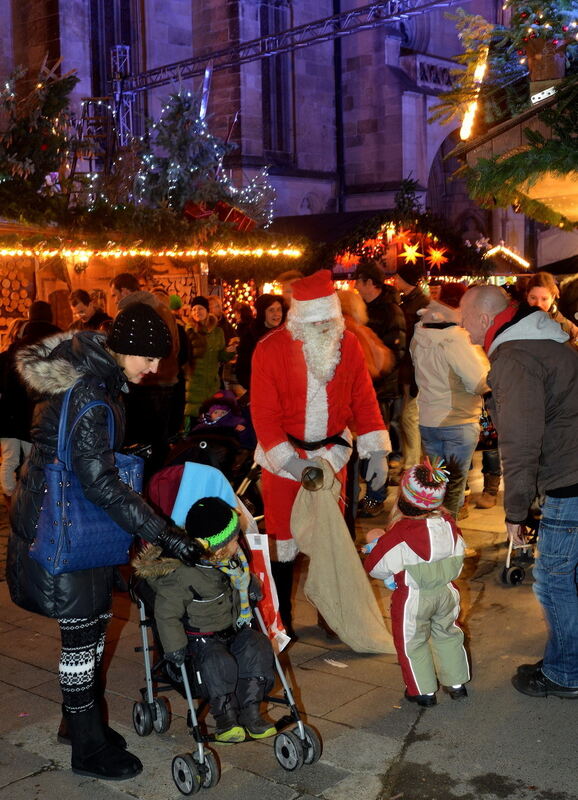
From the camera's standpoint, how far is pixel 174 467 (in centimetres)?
441

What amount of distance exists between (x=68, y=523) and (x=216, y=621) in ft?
2.49

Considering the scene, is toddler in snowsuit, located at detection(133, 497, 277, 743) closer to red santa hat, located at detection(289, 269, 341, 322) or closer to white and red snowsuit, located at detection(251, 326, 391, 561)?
white and red snowsuit, located at detection(251, 326, 391, 561)

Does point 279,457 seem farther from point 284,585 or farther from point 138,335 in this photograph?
point 138,335

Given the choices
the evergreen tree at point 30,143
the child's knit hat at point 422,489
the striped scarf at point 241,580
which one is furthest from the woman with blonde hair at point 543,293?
the evergreen tree at point 30,143

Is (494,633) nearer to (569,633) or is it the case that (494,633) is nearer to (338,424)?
(569,633)

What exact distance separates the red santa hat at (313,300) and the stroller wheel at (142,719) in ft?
7.38

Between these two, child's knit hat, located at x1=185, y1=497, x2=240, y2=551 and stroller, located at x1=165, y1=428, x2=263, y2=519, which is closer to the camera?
child's knit hat, located at x1=185, y1=497, x2=240, y2=551

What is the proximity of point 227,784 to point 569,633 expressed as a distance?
1.81m

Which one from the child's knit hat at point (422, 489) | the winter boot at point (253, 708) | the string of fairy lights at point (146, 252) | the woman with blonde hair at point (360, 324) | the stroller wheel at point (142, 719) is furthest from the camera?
the string of fairy lights at point (146, 252)

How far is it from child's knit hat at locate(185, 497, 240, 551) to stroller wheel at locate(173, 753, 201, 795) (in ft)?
2.80

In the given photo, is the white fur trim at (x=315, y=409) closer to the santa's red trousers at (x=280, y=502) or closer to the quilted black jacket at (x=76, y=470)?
the santa's red trousers at (x=280, y=502)

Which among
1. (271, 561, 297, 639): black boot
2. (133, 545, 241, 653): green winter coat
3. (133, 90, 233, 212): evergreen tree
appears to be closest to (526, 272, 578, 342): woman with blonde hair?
(271, 561, 297, 639): black boot

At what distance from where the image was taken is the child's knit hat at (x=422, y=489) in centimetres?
438

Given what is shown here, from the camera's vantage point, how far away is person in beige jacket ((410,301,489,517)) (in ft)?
23.0
